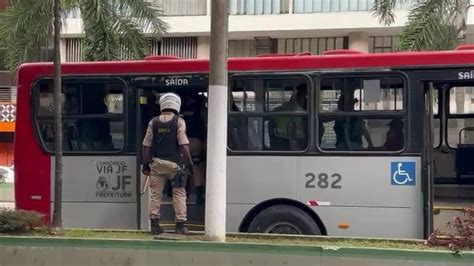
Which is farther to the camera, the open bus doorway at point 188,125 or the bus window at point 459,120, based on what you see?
the bus window at point 459,120

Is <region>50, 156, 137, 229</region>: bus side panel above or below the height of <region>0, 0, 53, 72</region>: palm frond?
below

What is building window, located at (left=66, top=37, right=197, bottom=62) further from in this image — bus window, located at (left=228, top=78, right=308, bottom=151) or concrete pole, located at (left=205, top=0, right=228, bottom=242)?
concrete pole, located at (left=205, top=0, right=228, bottom=242)

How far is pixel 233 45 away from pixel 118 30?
12.6m

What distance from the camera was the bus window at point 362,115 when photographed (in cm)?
830

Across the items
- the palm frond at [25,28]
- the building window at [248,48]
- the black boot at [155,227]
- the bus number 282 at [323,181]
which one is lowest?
the black boot at [155,227]

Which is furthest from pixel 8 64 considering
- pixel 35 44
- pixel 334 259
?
pixel 334 259

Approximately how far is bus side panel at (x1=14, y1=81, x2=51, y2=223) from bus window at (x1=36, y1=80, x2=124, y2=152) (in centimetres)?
17

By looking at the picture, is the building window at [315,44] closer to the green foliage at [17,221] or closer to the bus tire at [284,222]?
the bus tire at [284,222]

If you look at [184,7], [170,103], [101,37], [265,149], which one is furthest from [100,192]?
[184,7]

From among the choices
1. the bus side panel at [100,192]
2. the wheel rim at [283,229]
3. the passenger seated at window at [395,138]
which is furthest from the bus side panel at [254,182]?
the bus side panel at [100,192]

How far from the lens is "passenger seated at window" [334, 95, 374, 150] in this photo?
837 cm

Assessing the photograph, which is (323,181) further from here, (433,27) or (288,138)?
(433,27)

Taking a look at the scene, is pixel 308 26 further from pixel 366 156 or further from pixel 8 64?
pixel 366 156

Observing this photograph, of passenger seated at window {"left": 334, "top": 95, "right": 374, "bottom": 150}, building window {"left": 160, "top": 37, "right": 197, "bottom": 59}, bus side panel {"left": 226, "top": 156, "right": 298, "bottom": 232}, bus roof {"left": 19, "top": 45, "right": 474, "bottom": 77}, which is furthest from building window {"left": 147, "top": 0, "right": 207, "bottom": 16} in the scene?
passenger seated at window {"left": 334, "top": 95, "right": 374, "bottom": 150}
